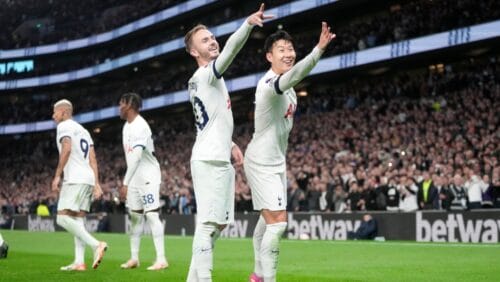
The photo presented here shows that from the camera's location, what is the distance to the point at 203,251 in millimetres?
Answer: 6375

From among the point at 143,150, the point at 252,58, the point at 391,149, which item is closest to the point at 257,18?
the point at 143,150

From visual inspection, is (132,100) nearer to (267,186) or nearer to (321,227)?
(267,186)

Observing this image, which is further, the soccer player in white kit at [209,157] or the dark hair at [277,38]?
the dark hair at [277,38]

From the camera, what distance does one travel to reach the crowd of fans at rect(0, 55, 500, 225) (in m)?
20.3

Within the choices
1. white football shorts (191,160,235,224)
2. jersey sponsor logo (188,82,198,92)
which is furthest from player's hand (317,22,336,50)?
white football shorts (191,160,235,224)

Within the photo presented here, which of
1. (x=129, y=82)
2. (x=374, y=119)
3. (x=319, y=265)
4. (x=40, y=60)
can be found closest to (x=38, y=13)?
(x=40, y=60)

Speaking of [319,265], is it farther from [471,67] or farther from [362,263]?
[471,67]

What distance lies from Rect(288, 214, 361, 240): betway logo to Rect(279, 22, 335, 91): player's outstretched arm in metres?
15.1

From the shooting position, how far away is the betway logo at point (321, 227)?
851 inches

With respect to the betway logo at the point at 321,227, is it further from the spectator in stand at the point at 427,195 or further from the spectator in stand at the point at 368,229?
the spectator in stand at the point at 427,195

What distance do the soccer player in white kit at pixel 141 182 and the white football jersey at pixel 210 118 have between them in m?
4.23

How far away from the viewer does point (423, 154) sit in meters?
24.1

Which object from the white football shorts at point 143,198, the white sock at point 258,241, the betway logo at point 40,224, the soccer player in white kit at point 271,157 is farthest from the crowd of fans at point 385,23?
the white sock at point 258,241

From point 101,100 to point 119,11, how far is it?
32.0 feet
